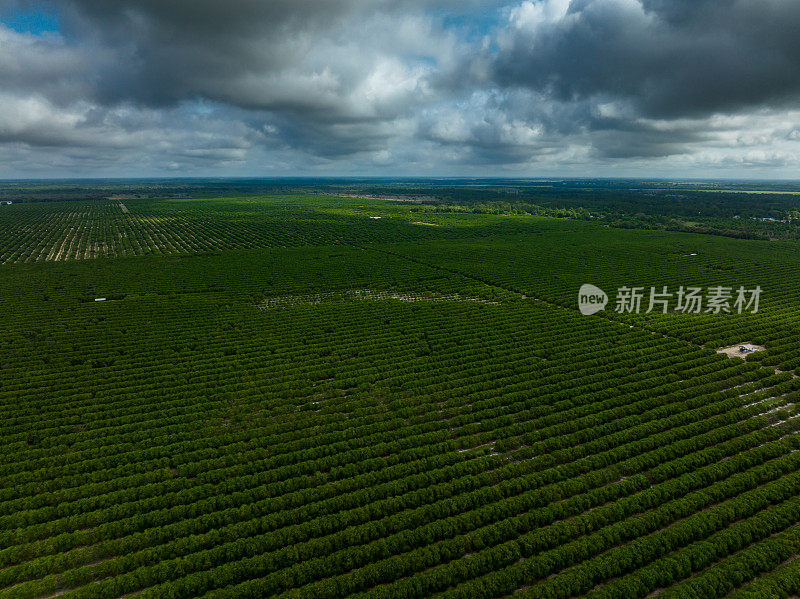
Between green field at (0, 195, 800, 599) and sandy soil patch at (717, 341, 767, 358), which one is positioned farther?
sandy soil patch at (717, 341, 767, 358)
